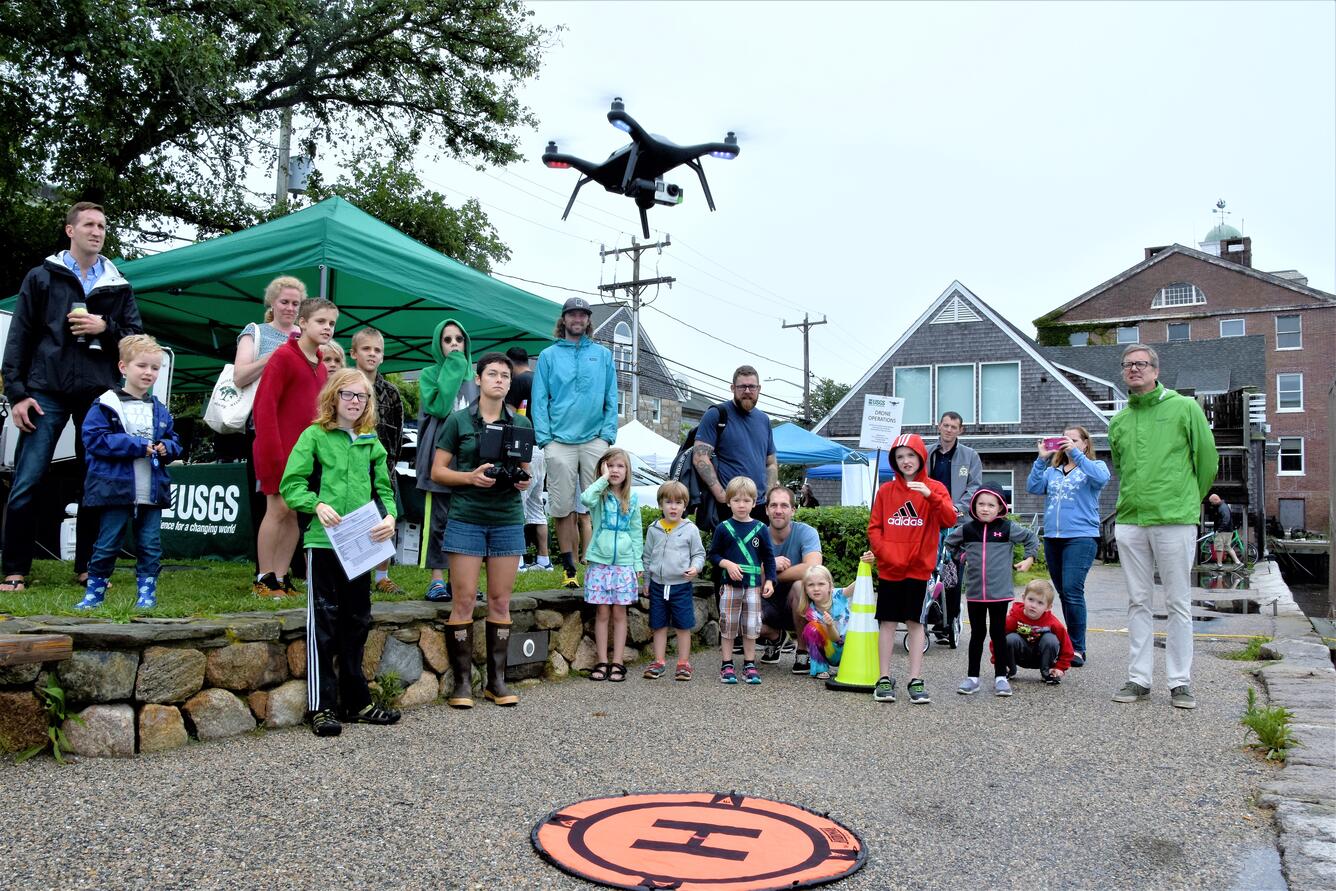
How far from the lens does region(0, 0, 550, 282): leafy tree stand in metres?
13.0

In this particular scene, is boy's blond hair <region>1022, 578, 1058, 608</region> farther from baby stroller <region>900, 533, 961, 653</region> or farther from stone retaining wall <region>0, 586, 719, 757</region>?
stone retaining wall <region>0, 586, 719, 757</region>

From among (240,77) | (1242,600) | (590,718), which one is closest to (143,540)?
(590,718)

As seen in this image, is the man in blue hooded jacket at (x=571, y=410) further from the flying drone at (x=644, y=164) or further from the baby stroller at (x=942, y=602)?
the flying drone at (x=644, y=164)

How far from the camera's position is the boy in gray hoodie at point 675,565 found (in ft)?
22.4

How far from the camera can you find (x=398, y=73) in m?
18.5

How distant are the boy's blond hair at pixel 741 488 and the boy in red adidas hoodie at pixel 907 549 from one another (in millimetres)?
874

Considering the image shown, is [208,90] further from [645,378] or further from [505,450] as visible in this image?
[645,378]

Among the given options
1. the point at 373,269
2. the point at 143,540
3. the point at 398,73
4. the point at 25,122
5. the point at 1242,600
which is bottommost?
the point at 1242,600

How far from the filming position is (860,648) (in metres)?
6.62

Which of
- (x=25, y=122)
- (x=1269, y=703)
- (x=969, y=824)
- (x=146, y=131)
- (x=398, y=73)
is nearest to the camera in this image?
(x=969, y=824)

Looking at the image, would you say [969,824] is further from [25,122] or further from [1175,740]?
[25,122]

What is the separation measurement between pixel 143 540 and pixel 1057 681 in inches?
222

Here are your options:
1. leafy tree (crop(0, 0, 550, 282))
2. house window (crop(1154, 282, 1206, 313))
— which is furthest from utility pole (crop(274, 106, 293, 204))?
house window (crop(1154, 282, 1206, 313))

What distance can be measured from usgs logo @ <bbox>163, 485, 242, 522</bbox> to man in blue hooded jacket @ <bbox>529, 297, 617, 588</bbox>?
304 centimetres
